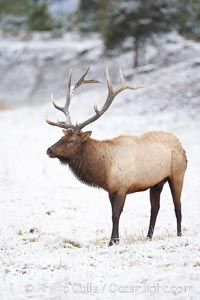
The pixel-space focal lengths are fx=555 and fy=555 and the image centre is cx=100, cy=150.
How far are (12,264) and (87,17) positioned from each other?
59082 millimetres

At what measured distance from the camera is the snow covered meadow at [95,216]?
6094 millimetres

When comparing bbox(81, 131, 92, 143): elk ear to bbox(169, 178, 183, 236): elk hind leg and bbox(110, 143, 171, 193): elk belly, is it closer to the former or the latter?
bbox(110, 143, 171, 193): elk belly

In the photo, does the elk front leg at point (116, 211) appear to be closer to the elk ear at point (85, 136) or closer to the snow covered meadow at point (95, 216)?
the snow covered meadow at point (95, 216)

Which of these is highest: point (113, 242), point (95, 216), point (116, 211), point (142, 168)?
point (142, 168)

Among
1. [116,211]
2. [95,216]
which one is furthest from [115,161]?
[95,216]

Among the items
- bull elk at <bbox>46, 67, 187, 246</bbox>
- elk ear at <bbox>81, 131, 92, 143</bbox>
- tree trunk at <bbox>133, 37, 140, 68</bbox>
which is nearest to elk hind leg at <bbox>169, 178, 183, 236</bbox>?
bull elk at <bbox>46, 67, 187, 246</bbox>

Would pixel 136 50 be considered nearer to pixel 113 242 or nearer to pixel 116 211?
pixel 116 211

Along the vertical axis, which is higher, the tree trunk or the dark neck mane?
the tree trunk

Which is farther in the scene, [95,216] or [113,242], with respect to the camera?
[95,216]

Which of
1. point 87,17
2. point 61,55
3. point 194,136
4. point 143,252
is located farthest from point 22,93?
point 143,252

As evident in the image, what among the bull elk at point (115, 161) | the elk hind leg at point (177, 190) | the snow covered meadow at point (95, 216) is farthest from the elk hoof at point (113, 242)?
the elk hind leg at point (177, 190)

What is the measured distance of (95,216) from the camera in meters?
11.6

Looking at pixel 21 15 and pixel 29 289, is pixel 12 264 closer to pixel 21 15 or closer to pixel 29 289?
pixel 29 289

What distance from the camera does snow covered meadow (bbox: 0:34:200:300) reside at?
609cm
